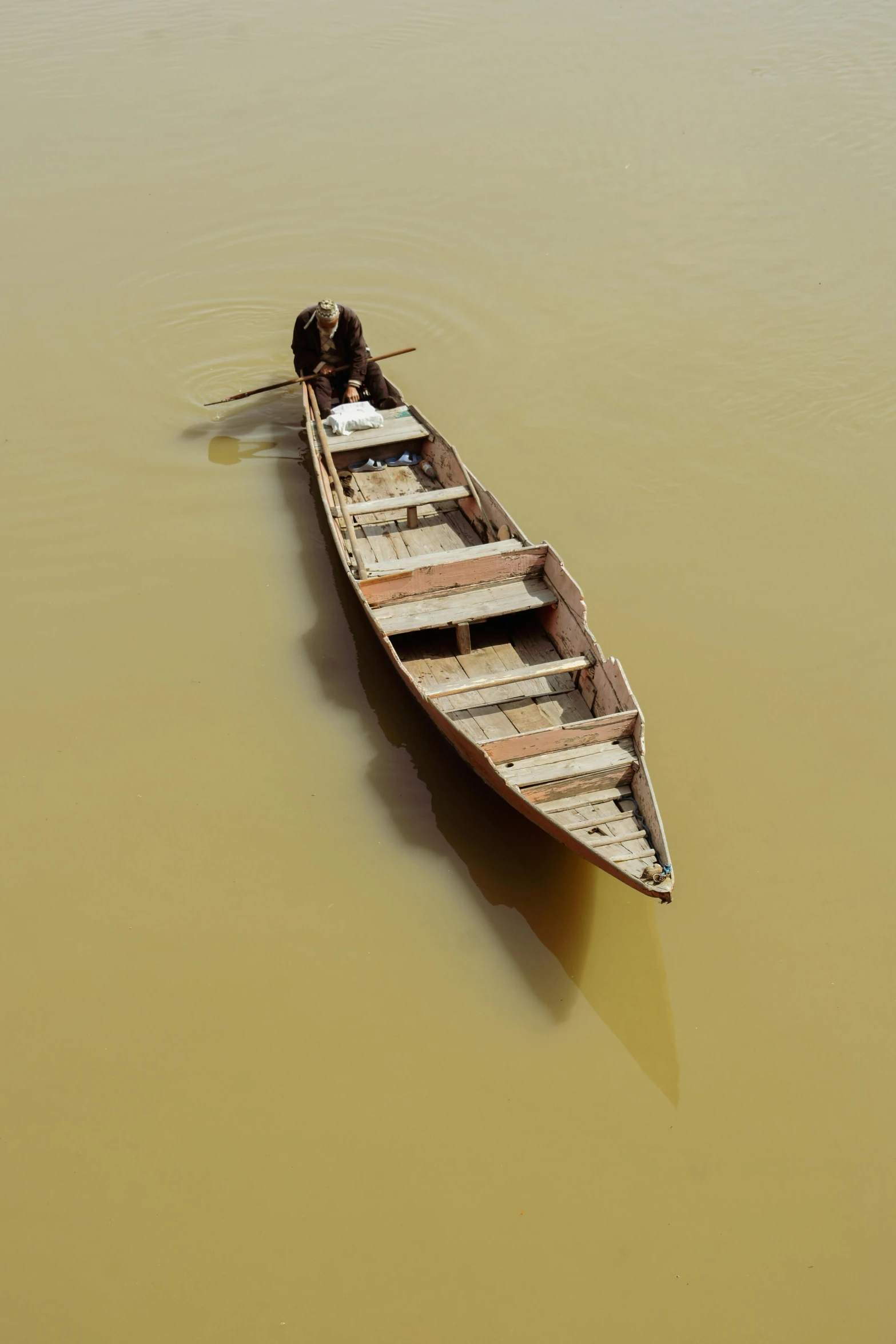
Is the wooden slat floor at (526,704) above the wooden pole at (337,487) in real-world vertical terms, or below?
below

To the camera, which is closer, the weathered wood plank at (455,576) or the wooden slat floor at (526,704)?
the wooden slat floor at (526,704)

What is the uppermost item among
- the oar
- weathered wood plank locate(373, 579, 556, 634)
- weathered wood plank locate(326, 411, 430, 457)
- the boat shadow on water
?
the oar

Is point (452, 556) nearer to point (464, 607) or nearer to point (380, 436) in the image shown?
point (464, 607)

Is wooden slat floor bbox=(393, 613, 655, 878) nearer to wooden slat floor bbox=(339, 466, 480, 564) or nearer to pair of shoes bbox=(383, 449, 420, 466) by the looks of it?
wooden slat floor bbox=(339, 466, 480, 564)

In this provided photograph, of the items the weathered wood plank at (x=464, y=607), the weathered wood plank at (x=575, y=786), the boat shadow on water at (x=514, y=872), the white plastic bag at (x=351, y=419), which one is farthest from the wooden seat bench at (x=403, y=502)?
the weathered wood plank at (x=575, y=786)

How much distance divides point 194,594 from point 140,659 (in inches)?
33.0

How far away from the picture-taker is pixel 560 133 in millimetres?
15477

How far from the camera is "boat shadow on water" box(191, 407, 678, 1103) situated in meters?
5.95

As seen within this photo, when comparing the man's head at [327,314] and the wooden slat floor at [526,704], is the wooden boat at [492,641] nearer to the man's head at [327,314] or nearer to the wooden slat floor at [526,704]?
the wooden slat floor at [526,704]

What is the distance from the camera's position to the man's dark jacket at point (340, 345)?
9.84m

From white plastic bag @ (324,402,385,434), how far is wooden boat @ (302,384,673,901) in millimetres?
89

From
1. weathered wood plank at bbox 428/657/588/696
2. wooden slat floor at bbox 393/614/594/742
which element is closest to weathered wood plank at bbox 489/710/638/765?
wooden slat floor at bbox 393/614/594/742

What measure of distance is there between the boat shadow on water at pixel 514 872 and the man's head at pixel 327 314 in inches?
119

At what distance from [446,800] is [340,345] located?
512 cm
